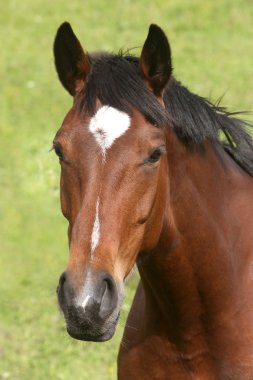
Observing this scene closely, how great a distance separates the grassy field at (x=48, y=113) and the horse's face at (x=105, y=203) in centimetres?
382

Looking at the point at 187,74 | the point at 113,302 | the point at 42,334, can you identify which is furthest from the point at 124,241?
the point at 187,74

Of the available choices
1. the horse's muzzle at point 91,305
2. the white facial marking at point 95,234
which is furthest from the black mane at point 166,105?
the horse's muzzle at point 91,305

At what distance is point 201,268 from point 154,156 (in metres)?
0.80

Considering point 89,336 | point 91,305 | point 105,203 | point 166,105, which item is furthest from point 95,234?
point 166,105

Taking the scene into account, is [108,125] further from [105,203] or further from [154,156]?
[105,203]

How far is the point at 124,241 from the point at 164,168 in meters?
0.50

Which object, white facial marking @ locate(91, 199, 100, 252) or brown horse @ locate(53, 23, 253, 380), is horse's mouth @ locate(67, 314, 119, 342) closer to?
brown horse @ locate(53, 23, 253, 380)

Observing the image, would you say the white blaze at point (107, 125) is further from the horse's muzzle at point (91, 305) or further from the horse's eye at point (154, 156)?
the horse's muzzle at point (91, 305)

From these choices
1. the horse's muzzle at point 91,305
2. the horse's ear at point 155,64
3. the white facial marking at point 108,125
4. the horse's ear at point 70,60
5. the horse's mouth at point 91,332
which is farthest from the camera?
the horse's ear at point 70,60

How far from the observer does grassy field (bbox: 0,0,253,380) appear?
26.5 ft

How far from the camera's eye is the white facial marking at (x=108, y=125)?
4.05 meters

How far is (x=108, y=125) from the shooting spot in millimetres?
4094

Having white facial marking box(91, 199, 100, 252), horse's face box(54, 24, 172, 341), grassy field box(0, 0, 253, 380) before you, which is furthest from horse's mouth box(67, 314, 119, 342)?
grassy field box(0, 0, 253, 380)

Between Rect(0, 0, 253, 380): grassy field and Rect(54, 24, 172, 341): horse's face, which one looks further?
Rect(0, 0, 253, 380): grassy field
